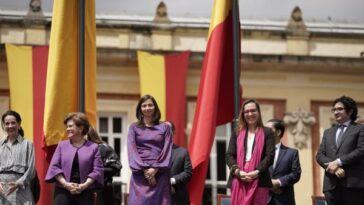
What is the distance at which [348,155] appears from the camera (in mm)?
7625

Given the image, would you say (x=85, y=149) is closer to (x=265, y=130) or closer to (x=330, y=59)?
(x=265, y=130)

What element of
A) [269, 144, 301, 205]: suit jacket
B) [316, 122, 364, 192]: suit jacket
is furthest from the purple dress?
[316, 122, 364, 192]: suit jacket

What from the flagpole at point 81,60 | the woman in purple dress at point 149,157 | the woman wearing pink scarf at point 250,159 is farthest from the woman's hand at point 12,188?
the woman wearing pink scarf at point 250,159

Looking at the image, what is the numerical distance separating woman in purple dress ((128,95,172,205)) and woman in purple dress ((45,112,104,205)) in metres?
0.33

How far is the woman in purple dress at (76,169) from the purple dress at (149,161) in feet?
1.04

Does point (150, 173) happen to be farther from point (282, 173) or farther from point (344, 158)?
point (344, 158)

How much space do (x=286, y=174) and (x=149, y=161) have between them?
5.42 ft

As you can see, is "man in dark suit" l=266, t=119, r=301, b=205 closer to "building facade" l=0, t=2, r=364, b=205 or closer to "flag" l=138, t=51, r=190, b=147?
"flag" l=138, t=51, r=190, b=147

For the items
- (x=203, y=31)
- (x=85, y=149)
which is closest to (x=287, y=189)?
(x=85, y=149)

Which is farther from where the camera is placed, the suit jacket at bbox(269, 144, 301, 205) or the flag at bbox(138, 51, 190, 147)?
the flag at bbox(138, 51, 190, 147)

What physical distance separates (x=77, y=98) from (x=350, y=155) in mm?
3102

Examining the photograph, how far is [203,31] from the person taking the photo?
16922mm

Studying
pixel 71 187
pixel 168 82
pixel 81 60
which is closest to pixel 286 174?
pixel 71 187

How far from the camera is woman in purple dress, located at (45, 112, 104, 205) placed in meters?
7.17
